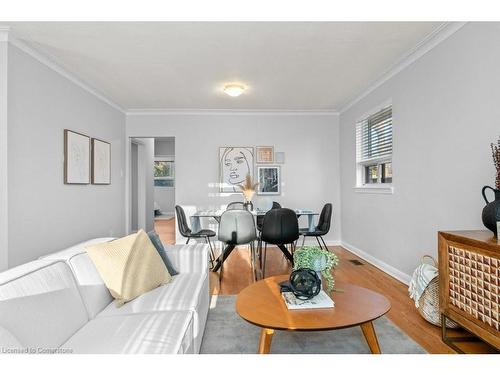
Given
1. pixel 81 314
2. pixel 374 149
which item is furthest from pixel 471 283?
pixel 374 149

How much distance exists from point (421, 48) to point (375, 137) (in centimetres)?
147

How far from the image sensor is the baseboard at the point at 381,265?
3420 mm

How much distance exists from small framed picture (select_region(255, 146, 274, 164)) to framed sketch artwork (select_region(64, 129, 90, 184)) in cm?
284

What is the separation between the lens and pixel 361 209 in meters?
4.72

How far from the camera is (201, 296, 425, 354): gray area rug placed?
1.99 m

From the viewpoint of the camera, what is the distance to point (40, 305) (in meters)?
1.31

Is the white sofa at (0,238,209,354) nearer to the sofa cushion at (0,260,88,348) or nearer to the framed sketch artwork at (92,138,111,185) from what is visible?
the sofa cushion at (0,260,88,348)

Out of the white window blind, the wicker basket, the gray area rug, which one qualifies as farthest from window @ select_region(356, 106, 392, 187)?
the gray area rug

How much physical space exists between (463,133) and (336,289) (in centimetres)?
176

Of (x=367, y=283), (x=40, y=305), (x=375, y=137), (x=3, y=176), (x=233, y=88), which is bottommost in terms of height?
(x=367, y=283)

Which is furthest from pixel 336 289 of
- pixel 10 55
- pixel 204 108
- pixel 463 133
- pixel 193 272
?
pixel 204 108

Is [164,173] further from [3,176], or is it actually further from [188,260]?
[188,260]

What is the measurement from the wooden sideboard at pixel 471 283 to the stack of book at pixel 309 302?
902 millimetres
